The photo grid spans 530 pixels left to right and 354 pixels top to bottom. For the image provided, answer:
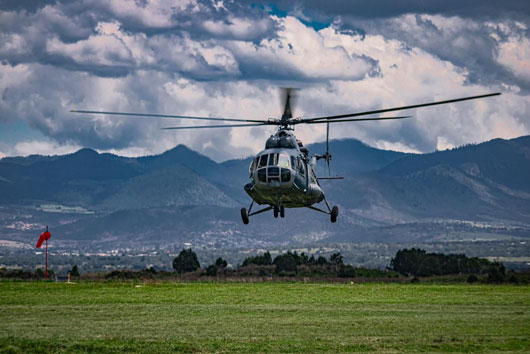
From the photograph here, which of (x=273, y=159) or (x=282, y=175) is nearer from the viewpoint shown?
(x=282, y=175)

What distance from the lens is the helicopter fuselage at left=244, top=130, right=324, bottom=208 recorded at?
48250mm

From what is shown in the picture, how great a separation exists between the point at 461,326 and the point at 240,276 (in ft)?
207

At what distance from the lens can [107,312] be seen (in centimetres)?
4428

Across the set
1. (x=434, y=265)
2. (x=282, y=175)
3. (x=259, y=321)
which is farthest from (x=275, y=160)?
(x=434, y=265)

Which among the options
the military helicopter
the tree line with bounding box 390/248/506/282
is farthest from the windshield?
the tree line with bounding box 390/248/506/282

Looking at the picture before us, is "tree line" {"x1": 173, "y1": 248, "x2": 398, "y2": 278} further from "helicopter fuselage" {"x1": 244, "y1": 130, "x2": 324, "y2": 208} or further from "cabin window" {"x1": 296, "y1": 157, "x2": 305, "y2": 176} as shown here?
"cabin window" {"x1": 296, "y1": 157, "x2": 305, "y2": 176}

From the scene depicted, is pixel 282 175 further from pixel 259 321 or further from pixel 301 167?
pixel 259 321

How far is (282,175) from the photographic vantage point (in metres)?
48.2

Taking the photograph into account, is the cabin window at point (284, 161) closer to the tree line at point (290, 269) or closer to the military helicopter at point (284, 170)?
the military helicopter at point (284, 170)

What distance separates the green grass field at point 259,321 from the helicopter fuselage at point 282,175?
6.05m

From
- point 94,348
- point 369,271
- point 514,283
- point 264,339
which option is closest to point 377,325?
point 264,339

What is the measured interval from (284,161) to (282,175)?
0.89 m

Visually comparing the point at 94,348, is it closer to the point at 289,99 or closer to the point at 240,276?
the point at 289,99

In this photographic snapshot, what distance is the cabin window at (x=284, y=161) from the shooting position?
1906 inches
